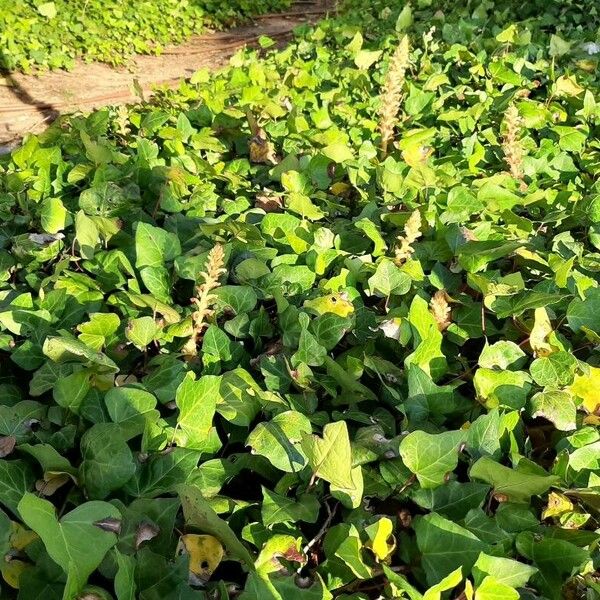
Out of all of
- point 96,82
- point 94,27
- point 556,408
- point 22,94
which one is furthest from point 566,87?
point 94,27

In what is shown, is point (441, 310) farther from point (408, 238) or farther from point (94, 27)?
point (94, 27)

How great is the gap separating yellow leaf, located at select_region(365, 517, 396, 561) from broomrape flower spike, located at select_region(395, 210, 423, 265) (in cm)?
78

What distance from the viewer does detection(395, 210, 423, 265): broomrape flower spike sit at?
161cm

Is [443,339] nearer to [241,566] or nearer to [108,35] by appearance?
[241,566]

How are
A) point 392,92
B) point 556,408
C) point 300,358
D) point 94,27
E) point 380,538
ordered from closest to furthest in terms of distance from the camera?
point 380,538 < point 556,408 < point 300,358 < point 392,92 < point 94,27

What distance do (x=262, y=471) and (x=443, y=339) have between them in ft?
1.76

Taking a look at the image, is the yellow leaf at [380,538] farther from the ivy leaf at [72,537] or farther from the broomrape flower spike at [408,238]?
the broomrape flower spike at [408,238]

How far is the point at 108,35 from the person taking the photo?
7266mm

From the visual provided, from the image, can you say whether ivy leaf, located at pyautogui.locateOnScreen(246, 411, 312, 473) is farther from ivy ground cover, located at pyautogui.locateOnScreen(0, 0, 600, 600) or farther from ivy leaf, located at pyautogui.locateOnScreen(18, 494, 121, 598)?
ivy leaf, located at pyautogui.locateOnScreen(18, 494, 121, 598)

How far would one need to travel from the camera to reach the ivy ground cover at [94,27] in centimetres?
641

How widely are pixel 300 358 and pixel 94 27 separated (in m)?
6.68

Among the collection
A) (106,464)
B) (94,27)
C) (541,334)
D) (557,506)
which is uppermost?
(94,27)

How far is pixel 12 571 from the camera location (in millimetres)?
985

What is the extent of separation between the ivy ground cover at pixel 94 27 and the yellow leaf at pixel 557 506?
630cm
